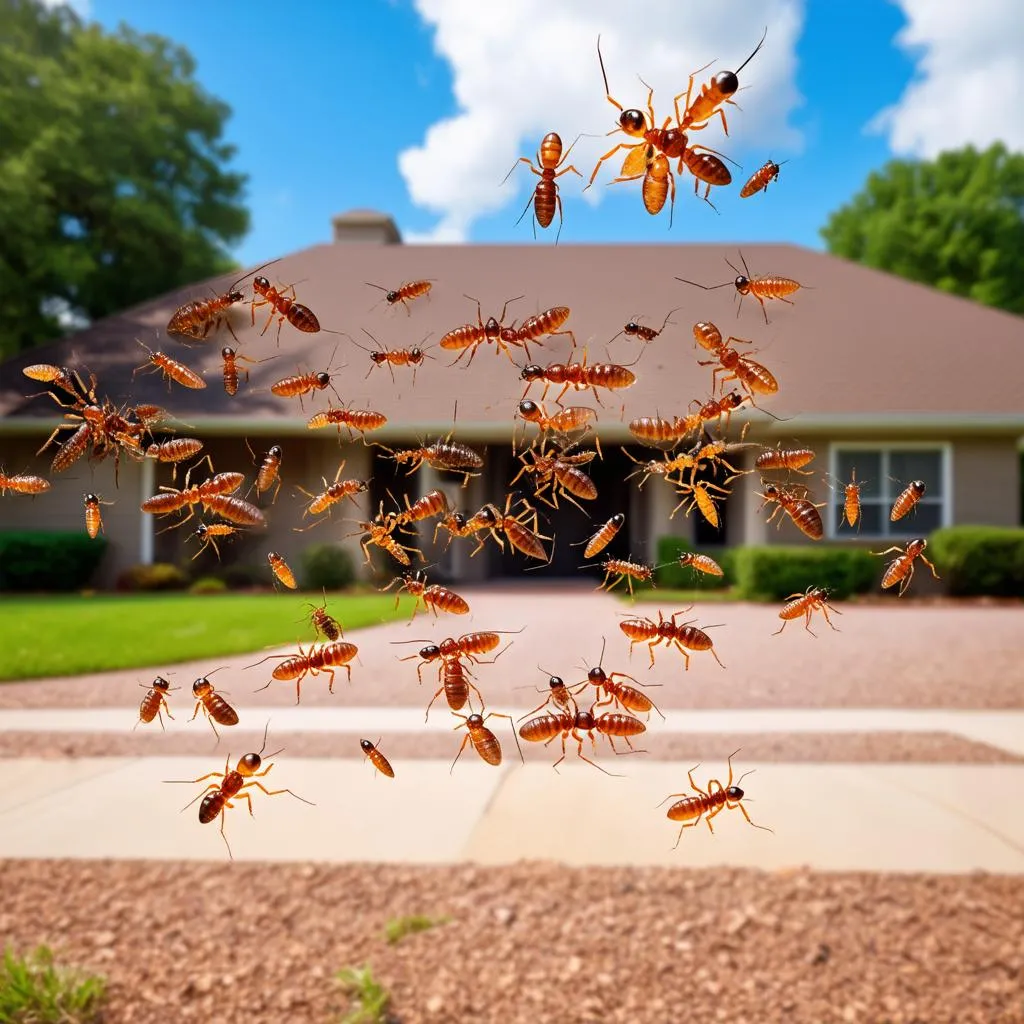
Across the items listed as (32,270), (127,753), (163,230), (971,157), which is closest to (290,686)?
(127,753)

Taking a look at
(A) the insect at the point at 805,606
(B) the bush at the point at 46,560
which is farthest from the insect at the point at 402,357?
(B) the bush at the point at 46,560

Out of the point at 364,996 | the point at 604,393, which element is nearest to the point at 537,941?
the point at 364,996

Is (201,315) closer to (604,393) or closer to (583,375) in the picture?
(583,375)

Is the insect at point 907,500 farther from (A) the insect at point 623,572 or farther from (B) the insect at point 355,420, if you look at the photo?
(B) the insect at point 355,420

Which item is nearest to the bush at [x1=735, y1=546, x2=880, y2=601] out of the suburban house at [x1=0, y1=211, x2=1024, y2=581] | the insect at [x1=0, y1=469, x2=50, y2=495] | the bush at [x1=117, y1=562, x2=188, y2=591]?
the suburban house at [x1=0, y1=211, x2=1024, y2=581]

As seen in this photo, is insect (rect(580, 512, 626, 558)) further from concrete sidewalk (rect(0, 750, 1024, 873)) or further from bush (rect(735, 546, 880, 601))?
bush (rect(735, 546, 880, 601))

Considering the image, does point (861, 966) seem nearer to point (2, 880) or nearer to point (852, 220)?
point (2, 880)
